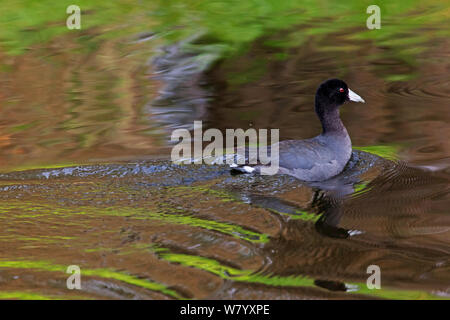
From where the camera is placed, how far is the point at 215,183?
6.54m

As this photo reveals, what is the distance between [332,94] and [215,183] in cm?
194

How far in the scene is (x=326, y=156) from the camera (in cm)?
701

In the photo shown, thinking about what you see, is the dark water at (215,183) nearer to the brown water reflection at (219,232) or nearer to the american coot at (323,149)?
the brown water reflection at (219,232)

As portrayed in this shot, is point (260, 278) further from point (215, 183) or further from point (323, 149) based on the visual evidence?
point (323, 149)

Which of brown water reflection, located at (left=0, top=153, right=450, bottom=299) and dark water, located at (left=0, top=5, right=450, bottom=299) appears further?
dark water, located at (left=0, top=5, right=450, bottom=299)

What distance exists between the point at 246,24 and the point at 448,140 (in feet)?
22.3

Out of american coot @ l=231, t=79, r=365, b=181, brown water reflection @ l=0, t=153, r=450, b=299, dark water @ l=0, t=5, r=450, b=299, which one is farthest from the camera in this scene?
american coot @ l=231, t=79, r=365, b=181

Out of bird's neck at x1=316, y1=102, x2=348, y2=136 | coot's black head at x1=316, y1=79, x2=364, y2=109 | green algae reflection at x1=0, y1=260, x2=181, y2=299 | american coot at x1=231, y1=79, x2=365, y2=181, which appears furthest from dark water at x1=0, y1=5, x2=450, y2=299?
coot's black head at x1=316, y1=79, x2=364, y2=109

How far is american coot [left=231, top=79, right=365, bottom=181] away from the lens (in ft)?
22.2

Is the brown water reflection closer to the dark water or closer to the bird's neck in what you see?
the dark water

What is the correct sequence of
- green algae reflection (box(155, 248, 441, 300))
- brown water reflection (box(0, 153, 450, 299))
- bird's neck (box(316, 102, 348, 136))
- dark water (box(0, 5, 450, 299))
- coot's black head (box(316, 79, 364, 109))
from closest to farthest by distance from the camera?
green algae reflection (box(155, 248, 441, 300))
brown water reflection (box(0, 153, 450, 299))
dark water (box(0, 5, 450, 299))
bird's neck (box(316, 102, 348, 136))
coot's black head (box(316, 79, 364, 109))

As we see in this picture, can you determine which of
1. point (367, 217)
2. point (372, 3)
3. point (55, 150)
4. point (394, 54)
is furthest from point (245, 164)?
point (372, 3)
